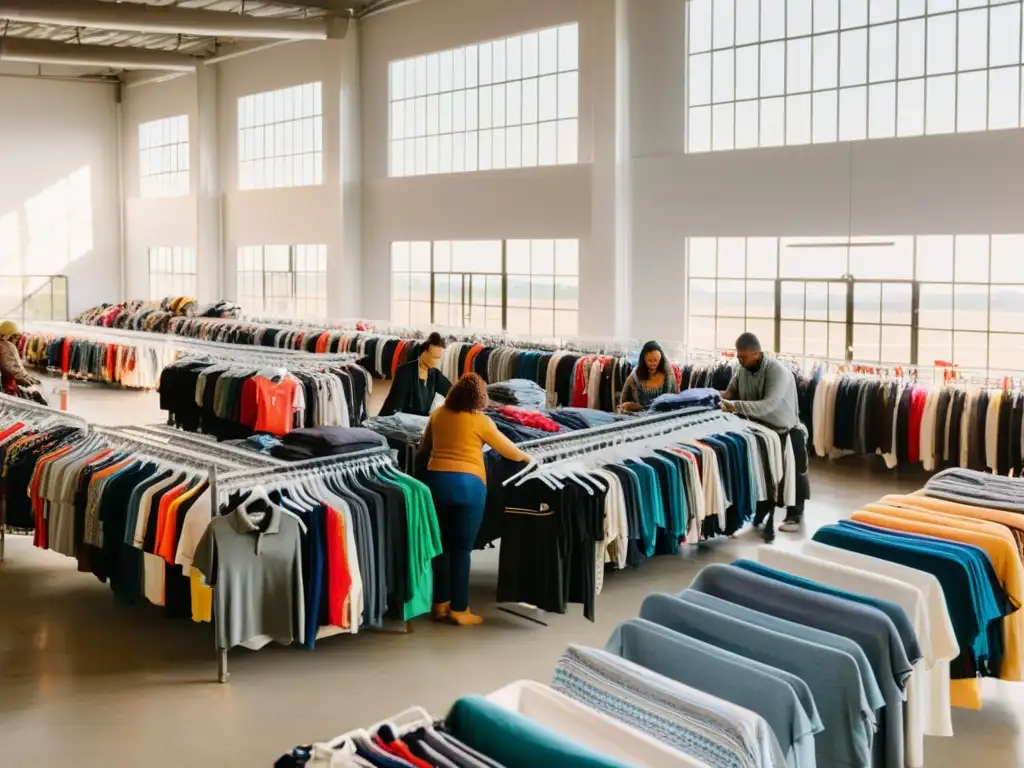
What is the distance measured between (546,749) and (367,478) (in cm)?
369

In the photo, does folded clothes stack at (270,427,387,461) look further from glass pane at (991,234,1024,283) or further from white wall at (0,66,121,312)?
white wall at (0,66,121,312)

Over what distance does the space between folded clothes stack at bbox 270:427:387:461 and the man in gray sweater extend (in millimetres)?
2796

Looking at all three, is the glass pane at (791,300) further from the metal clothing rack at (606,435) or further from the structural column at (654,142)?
the metal clothing rack at (606,435)

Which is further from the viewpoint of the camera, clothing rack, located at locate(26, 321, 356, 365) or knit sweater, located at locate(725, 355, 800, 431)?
clothing rack, located at locate(26, 321, 356, 365)

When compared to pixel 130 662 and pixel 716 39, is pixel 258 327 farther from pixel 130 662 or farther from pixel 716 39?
pixel 130 662

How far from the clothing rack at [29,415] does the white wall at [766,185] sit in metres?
9.39

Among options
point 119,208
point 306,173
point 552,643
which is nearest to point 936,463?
point 552,643

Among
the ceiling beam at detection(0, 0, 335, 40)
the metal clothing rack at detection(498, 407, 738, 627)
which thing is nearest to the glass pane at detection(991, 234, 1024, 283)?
the metal clothing rack at detection(498, 407, 738, 627)

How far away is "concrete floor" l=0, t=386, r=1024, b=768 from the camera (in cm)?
474

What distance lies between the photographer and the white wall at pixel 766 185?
1208 centimetres

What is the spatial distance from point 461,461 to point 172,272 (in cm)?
2217

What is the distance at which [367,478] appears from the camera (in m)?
6.00

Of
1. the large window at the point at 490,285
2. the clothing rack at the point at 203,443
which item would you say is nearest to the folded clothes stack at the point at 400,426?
the clothing rack at the point at 203,443

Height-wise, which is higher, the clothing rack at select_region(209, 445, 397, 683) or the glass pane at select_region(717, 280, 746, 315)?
the glass pane at select_region(717, 280, 746, 315)
